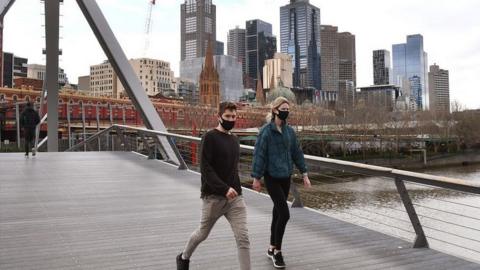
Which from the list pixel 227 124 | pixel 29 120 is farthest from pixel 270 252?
pixel 29 120

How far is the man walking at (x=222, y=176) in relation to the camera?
3639 millimetres

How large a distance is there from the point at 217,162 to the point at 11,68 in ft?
461

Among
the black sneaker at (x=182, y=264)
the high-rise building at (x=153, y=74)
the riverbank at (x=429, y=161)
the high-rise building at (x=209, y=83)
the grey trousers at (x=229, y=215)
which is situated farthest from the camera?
the high-rise building at (x=153, y=74)

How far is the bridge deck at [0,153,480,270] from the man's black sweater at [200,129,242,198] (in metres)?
0.94

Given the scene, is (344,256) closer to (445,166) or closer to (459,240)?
(459,240)

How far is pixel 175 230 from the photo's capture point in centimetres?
558

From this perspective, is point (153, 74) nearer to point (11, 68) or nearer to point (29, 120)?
point (11, 68)

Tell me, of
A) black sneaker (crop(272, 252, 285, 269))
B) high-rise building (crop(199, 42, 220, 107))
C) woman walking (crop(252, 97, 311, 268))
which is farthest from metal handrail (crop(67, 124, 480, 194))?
high-rise building (crop(199, 42, 220, 107))

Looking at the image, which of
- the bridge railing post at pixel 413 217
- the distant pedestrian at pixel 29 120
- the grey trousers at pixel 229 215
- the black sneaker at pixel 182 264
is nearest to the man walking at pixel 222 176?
the grey trousers at pixel 229 215

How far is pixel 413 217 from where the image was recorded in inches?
197

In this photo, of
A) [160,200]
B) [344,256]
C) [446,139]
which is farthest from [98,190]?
[446,139]

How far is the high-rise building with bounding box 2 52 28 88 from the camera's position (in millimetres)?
125944

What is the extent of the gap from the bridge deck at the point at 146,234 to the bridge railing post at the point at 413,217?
0.12 m

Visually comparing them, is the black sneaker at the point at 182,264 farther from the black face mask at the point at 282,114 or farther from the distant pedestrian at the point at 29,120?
the distant pedestrian at the point at 29,120
